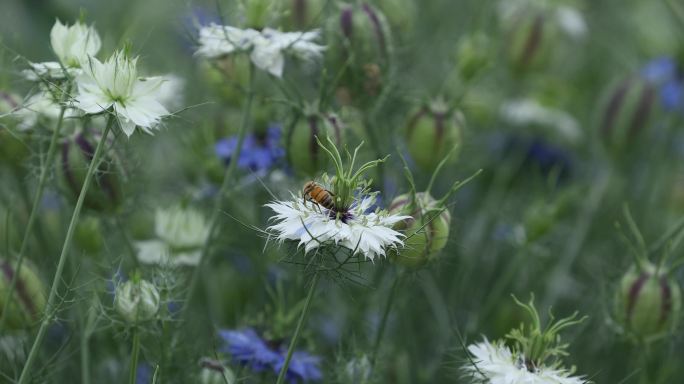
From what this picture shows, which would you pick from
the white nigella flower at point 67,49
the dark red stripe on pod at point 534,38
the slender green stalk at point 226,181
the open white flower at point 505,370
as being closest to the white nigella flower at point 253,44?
the slender green stalk at point 226,181

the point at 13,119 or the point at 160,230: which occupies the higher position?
the point at 13,119

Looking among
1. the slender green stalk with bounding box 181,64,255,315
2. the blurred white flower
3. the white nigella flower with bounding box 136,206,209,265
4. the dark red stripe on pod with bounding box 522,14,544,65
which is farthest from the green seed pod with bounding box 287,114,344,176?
the blurred white flower

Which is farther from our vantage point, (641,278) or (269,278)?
(269,278)

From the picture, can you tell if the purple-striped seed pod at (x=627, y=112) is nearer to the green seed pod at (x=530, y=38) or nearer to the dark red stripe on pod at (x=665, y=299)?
the green seed pod at (x=530, y=38)

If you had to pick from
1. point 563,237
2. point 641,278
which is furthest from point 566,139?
point 641,278

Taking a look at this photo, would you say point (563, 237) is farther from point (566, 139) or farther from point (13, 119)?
point (13, 119)

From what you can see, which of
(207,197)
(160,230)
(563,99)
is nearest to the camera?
(160,230)
